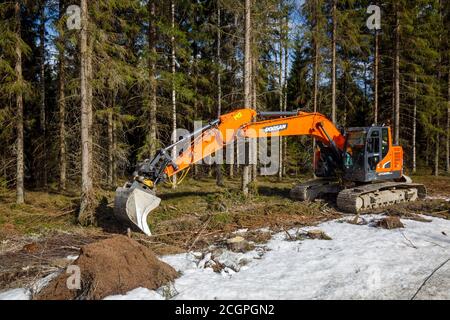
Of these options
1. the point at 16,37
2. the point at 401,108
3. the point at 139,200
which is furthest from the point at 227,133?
the point at 401,108

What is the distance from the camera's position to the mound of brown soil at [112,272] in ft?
16.9

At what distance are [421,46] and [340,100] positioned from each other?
6.58 meters

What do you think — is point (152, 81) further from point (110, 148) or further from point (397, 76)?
point (397, 76)

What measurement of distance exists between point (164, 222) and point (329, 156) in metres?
6.19

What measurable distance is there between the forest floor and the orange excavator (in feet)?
2.12

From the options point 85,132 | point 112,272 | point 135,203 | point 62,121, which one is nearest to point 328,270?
point 112,272

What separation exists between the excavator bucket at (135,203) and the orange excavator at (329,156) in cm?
28

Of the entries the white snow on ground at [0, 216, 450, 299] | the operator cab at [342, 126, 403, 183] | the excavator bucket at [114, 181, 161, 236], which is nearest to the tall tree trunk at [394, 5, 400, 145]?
the operator cab at [342, 126, 403, 183]

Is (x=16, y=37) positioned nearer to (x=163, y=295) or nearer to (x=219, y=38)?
(x=219, y=38)

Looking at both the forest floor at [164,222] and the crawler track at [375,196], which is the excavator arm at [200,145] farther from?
the crawler track at [375,196]

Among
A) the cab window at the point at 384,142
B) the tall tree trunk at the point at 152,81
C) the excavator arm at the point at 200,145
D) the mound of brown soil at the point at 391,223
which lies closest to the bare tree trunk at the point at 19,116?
the tall tree trunk at the point at 152,81

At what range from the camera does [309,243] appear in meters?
7.80

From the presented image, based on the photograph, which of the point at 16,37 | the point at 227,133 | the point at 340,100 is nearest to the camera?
the point at 227,133

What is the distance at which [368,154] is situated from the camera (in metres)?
11.5
